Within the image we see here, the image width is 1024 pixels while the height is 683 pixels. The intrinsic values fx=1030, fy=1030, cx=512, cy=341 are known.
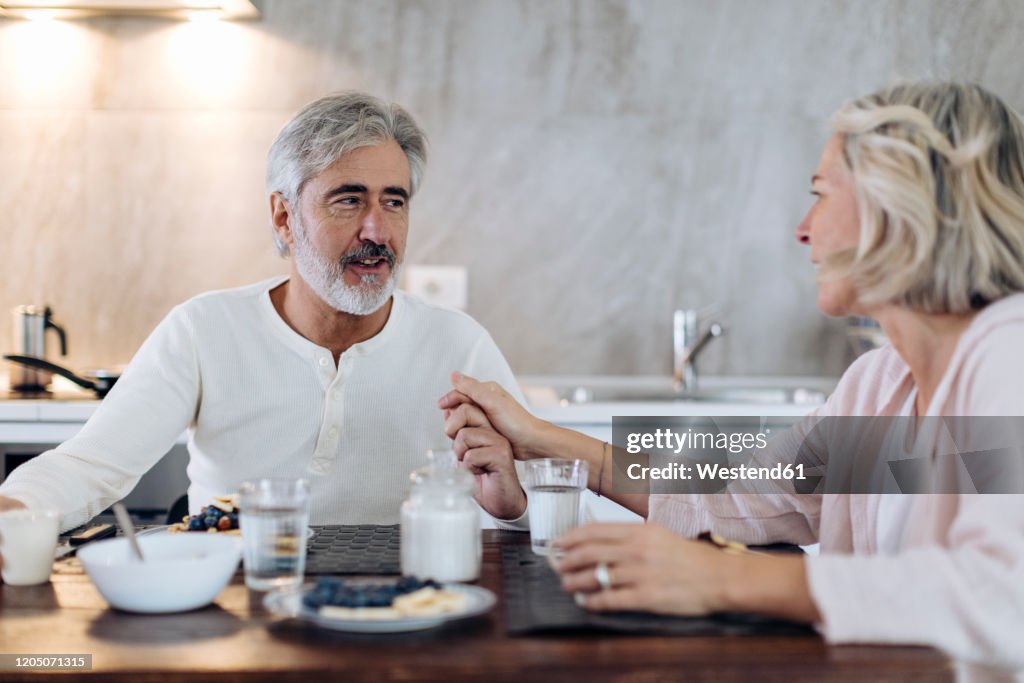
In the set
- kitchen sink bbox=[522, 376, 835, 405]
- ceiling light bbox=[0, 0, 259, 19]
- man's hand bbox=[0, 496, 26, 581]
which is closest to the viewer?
man's hand bbox=[0, 496, 26, 581]

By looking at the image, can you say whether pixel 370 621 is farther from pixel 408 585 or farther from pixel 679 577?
pixel 679 577

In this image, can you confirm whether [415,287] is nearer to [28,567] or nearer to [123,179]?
[123,179]

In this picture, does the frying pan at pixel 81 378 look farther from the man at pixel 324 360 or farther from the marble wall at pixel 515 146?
the man at pixel 324 360

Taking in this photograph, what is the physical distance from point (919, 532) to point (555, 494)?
0.43 meters

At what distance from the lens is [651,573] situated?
1034 millimetres

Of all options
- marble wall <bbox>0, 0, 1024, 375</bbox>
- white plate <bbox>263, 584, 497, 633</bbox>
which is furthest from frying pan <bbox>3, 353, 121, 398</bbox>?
white plate <bbox>263, 584, 497, 633</bbox>

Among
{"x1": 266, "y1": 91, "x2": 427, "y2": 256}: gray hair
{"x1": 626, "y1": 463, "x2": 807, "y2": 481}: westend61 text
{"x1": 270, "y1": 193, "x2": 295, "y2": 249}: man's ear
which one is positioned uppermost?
{"x1": 266, "y1": 91, "x2": 427, "y2": 256}: gray hair

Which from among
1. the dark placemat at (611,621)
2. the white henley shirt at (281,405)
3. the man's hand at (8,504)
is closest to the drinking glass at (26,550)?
the man's hand at (8,504)

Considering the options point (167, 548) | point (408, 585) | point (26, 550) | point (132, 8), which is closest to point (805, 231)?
point (408, 585)

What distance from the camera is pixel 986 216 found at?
118 centimetres

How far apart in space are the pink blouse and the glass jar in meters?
0.38

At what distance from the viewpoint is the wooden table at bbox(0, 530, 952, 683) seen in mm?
887

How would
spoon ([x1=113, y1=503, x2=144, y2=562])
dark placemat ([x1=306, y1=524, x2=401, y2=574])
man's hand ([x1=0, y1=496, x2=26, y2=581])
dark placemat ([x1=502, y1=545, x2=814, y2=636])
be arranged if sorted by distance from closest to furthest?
dark placemat ([x1=502, y1=545, x2=814, y2=636]), spoon ([x1=113, y1=503, x2=144, y2=562]), dark placemat ([x1=306, y1=524, x2=401, y2=574]), man's hand ([x1=0, y1=496, x2=26, y2=581])

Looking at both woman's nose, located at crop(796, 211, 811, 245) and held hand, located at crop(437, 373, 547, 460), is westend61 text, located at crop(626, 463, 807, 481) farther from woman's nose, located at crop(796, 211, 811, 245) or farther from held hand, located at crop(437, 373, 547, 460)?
woman's nose, located at crop(796, 211, 811, 245)
